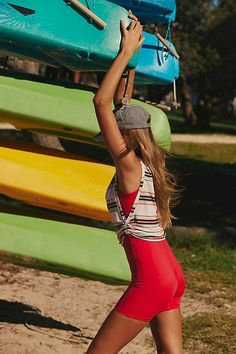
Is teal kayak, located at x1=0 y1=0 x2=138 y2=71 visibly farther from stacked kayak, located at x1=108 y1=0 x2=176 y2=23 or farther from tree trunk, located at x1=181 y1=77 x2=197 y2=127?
tree trunk, located at x1=181 y1=77 x2=197 y2=127

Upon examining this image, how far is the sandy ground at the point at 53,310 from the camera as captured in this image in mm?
5684

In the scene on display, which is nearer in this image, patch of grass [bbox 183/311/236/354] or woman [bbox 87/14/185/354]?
woman [bbox 87/14/185/354]

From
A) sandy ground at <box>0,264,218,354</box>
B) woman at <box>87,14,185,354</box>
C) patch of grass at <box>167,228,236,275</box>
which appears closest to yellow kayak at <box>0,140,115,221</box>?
sandy ground at <box>0,264,218,354</box>

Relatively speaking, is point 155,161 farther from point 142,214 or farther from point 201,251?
point 201,251

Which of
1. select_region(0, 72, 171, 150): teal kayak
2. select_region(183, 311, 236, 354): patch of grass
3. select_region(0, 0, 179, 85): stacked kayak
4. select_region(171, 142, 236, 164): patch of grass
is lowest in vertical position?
select_region(171, 142, 236, 164): patch of grass

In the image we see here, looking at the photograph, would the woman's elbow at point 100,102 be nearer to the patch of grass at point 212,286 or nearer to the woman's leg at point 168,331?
the woman's leg at point 168,331

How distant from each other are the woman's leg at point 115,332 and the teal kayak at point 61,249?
5.88 feet

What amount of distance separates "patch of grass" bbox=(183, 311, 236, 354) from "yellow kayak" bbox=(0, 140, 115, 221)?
1.12 meters

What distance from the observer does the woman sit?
3674 mm

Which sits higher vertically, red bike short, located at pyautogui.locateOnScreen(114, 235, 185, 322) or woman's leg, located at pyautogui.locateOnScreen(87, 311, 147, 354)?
red bike short, located at pyautogui.locateOnScreen(114, 235, 185, 322)

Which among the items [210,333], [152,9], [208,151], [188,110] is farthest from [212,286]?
[188,110]

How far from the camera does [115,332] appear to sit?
3.69 metres

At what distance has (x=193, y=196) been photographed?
1262 cm

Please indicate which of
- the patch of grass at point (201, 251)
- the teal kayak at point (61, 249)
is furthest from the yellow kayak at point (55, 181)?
the patch of grass at point (201, 251)
